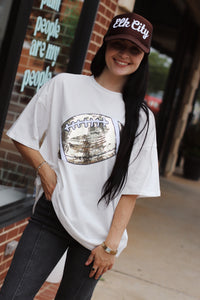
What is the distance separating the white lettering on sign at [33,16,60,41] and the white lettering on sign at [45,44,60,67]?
0.28 ft

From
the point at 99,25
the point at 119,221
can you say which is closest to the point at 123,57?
the point at 119,221

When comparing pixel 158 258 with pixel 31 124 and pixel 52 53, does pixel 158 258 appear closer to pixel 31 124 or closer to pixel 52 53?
pixel 52 53

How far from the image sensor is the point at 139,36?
1.94 m

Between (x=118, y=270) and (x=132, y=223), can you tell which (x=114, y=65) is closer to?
(x=118, y=270)

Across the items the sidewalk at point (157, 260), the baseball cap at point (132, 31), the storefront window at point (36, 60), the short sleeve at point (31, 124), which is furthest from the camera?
the sidewalk at point (157, 260)

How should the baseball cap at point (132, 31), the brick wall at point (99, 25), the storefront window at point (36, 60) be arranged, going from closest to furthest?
the baseball cap at point (132, 31) → the storefront window at point (36, 60) → the brick wall at point (99, 25)

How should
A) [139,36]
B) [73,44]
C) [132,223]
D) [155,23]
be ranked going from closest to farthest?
[139,36], [73,44], [132,223], [155,23]

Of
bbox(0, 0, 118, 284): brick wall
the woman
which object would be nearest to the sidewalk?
bbox(0, 0, 118, 284): brick wall

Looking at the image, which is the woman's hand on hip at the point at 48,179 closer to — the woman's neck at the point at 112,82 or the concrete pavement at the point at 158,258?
the woman's neck at the point at 112,82

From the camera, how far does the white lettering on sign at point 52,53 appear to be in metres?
3.69

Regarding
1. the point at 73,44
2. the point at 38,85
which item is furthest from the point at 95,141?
the point at 73,44

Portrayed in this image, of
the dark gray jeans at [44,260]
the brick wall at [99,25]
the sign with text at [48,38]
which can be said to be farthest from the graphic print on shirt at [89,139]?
the brick wall at [99,25]

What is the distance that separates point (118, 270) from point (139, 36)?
10.2ft

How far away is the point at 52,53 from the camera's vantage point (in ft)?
12.3
